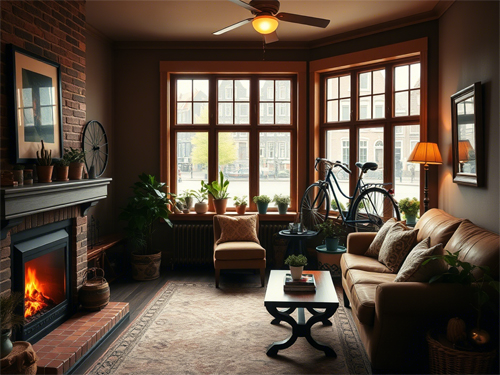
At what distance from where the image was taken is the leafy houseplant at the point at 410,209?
509cm

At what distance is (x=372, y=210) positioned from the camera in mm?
5508

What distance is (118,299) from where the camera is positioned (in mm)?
4695

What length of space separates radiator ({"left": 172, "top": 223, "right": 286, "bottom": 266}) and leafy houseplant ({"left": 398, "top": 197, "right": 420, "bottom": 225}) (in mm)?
1681

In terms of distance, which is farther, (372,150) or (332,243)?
(372,150)

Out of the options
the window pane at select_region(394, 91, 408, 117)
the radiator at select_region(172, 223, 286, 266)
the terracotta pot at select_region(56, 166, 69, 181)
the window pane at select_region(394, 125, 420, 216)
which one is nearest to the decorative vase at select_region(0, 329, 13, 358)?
the terracotta pot at select_region(56, 166, 69, 181)

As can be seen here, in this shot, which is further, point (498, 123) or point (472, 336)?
point (498, 123)

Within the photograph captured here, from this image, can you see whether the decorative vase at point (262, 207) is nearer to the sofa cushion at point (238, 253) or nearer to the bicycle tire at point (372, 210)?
the sofa cushion at point (238, 253)

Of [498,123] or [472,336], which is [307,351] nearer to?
[472,336]

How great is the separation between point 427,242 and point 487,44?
1.70 m

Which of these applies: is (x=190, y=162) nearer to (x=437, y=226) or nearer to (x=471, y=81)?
(x=437, y=226)

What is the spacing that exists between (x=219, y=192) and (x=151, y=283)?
5.09 ft

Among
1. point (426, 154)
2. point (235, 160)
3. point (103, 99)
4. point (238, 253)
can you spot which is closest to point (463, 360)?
point (426, 154)

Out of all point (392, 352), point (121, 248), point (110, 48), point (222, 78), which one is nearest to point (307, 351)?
point (392, 352)

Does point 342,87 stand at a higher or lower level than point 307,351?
higher
